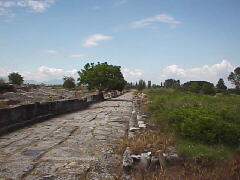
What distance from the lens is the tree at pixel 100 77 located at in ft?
135

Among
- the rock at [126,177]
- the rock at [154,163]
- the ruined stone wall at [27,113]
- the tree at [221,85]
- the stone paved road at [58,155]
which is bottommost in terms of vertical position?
the rock at [126,177]

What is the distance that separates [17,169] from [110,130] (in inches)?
195

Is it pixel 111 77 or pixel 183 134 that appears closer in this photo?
pixel 183 134

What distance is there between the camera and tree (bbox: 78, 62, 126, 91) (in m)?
41.1

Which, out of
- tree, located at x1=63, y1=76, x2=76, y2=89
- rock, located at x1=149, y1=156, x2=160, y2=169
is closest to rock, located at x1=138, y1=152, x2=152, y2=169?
rock, located at x1=149, y1=156, x2=160, y2=169

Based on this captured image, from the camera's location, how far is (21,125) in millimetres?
10461

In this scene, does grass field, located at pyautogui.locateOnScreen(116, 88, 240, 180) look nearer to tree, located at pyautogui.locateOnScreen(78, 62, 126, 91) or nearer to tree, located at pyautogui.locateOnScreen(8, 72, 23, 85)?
tree, located at pyautogui.locateOnScreen(78, 62, 126, 91)

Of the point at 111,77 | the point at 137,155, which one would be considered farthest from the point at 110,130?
the point at 111,77

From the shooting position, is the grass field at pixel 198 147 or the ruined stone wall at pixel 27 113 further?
the ruined stone wall at pixel 27 113

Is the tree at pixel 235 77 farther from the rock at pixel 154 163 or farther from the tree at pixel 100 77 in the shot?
the rock at pixel 154 163

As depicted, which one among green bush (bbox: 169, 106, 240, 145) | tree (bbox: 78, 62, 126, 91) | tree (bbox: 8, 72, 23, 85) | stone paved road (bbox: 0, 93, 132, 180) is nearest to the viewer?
stone paved road (bbox: 0, 93, 132, 180)

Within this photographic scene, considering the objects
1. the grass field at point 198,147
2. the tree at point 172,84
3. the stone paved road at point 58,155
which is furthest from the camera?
the tree at point 172,84

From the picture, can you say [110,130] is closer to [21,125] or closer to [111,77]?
[21,125]

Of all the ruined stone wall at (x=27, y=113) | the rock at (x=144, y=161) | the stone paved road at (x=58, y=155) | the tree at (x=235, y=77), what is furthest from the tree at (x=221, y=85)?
the rock at (x=144, y=161)
